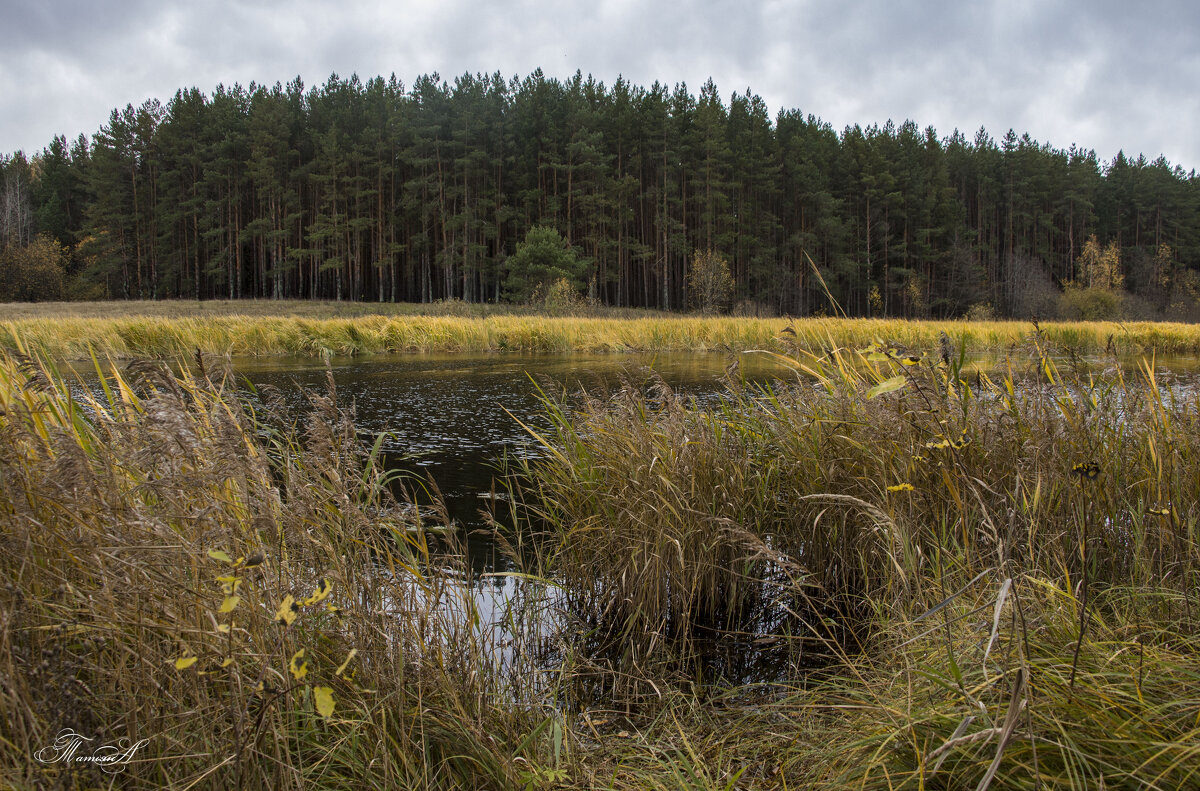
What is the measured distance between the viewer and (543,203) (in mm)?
45812

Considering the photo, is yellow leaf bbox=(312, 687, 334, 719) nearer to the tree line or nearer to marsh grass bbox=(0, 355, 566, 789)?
marsh grass bbox=(0, 355, 566, 789)

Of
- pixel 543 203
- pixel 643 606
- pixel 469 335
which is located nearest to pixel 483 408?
A: pixel 643 606

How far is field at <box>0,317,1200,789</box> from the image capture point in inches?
51.1

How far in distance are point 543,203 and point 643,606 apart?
45559 mm

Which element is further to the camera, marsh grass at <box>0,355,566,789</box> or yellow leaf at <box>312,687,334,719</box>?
marsh grass at <box>0,355,566,789</box>

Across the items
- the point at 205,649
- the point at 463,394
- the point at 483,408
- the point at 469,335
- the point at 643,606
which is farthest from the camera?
the point at 469,335

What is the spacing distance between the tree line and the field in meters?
37.8

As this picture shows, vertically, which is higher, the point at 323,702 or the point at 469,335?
the point at 469,335

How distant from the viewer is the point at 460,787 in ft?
4.96

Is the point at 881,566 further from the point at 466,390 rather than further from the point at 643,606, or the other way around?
the point at 466,390

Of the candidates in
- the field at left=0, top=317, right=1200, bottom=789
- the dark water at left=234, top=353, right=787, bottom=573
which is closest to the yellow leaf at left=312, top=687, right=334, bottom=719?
the field at left=0, top=317, right=1200, bottom=789

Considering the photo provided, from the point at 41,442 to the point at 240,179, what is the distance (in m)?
53.8

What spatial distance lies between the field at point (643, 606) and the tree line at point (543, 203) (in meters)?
37.8

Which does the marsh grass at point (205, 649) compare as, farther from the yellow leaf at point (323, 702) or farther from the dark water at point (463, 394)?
the dark water at point (463, 394)
